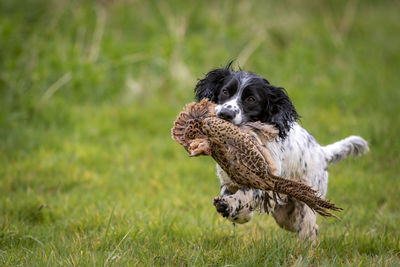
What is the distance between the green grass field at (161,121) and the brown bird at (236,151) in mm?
502

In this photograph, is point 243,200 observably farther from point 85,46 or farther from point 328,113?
point 85,46

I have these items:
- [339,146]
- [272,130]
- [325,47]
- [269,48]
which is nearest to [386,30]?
[325,47]

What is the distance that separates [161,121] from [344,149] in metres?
4.06

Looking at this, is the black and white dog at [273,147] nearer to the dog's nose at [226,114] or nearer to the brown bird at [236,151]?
the dog's nose at [226,114]

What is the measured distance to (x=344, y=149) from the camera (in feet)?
16.1

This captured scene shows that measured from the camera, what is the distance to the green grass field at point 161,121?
4098 mm

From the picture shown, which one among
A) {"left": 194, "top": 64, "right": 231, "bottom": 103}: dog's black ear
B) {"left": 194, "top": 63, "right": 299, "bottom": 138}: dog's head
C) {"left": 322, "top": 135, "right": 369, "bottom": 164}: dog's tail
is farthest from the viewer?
{"left": 322, "top": 135, "right": 369, "bottom": 164}: dog's tail

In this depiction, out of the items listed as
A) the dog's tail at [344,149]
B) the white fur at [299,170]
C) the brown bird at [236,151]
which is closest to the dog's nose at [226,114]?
the brown bird at [236,151]

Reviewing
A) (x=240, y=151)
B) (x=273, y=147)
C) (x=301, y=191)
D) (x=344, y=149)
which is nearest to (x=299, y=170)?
(x=273, y=147)

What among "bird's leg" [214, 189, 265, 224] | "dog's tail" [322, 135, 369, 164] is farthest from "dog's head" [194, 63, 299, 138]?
"dog's tail" [322, 135, 369, 164]

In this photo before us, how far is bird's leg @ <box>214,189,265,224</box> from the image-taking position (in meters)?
3.65

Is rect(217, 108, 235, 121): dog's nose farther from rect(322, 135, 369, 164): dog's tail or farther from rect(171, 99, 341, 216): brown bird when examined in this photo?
rect(322, 135, 369, 164): dog's tail

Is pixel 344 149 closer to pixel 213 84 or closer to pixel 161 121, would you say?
pixel 213 84

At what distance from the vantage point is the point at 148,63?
9.30 m
